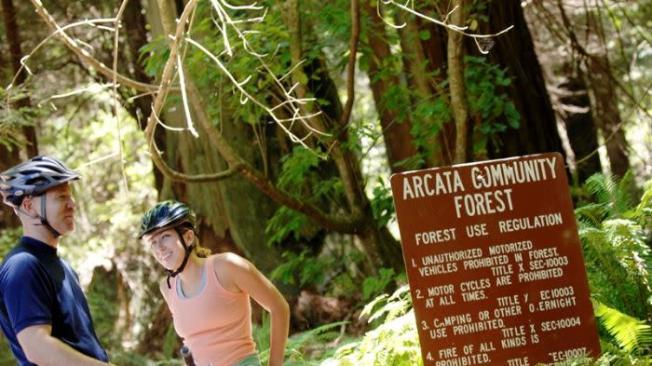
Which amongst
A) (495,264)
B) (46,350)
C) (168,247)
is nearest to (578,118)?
(495,264)

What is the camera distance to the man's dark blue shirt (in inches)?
183

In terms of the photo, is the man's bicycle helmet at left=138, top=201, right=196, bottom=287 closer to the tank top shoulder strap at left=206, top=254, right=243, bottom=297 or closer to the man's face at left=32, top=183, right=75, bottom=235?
the tank top shoulder strap at left=206, top=254, right=243, bottom=297

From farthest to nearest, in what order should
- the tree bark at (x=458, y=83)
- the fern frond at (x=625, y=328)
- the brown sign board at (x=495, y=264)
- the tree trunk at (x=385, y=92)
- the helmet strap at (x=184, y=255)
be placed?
the tree trunk at (x=385, y=92) < the tree bark at (x=458, y=83) < the fern frond at (x=625, y=328) < the brown sign board at (x=495, y=264) < the helmet strap at (x=184, y=255)

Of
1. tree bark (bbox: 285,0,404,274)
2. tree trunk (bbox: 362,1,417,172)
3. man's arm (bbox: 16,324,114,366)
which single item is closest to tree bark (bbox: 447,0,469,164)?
tree bark (bbox: 285,0,404,274)

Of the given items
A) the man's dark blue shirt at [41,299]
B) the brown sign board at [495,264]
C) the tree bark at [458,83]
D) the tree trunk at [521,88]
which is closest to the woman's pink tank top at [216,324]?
the man's dark blue shirt at [41,299]

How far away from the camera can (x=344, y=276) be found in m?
12.3

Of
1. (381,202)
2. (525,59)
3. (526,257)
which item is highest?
(525,59)

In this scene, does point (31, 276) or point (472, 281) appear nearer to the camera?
point (31, 276)

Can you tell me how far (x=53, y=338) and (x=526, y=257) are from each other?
8.88 feet

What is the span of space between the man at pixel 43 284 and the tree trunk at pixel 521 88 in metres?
6.69

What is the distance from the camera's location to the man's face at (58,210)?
4.98 meters

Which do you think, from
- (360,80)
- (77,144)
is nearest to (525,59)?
(77,144)

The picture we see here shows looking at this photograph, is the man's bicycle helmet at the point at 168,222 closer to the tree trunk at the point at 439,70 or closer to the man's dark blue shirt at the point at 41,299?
the man's dark blue shirt at the point at 41,299

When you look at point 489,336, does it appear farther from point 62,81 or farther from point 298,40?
point 62,81
